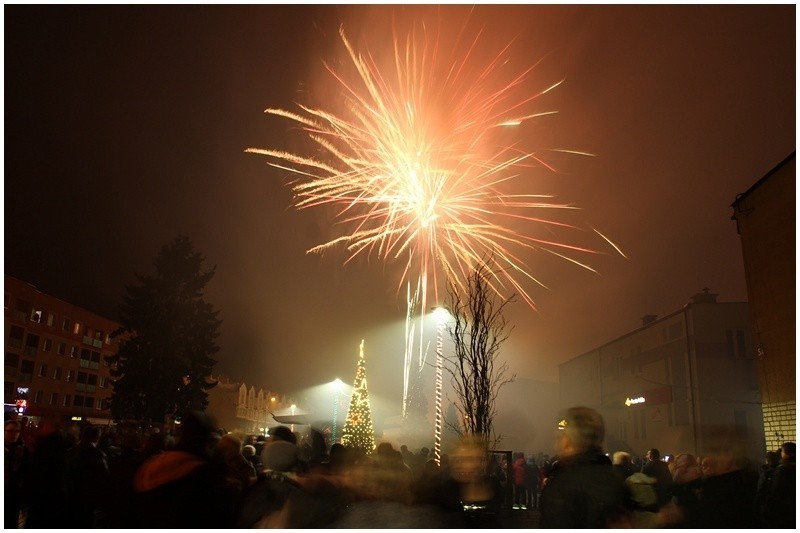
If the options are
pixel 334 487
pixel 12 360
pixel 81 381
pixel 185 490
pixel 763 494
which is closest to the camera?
pixel 185 490

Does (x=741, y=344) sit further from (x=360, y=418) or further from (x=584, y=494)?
(x=584, y=494)

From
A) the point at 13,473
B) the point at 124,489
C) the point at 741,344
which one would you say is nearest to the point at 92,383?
the point at 741,344

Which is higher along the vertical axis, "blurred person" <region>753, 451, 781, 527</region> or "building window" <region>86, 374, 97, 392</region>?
"blurred person" <region>753, 451, 781, 527</region>

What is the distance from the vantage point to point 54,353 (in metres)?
67.0

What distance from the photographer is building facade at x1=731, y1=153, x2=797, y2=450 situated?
19016 millimetres

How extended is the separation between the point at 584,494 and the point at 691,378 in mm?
39586

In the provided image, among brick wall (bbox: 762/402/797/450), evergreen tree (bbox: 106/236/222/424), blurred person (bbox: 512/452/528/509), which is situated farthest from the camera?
evergreen tree (bbox: 106/236/222/424)

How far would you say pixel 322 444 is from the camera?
7812 mm

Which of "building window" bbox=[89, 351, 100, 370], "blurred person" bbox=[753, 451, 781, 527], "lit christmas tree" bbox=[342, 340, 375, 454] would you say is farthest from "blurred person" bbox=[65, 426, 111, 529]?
"building window" bbox=[89, 351, 100, 370]

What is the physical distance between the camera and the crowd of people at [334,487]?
13.4 ft

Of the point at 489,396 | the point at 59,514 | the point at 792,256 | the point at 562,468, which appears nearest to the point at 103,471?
the point at 59,514

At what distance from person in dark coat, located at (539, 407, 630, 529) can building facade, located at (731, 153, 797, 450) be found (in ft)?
57.6

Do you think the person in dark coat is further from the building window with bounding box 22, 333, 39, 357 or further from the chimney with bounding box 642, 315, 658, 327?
the building window with bounding box 22, 333, 39, 357

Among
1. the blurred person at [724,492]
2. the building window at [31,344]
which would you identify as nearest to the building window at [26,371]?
the building window at [31,344]
